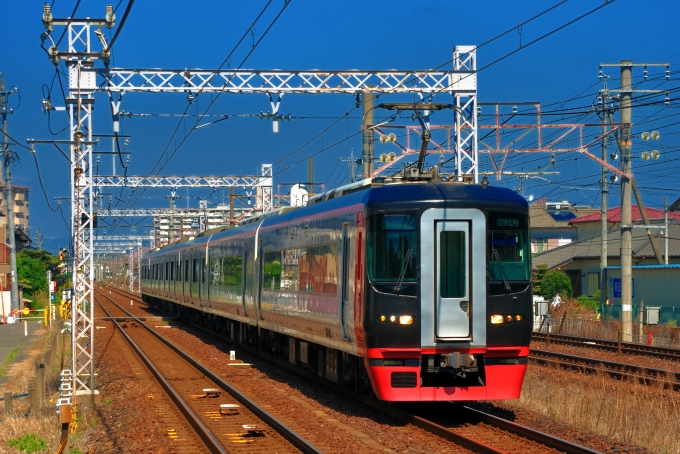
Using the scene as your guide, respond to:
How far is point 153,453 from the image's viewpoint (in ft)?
34.1

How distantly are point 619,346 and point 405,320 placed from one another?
1185 centimetres

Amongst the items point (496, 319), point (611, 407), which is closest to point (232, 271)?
point (496, 319)

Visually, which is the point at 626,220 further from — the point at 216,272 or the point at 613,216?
the point at 613,216

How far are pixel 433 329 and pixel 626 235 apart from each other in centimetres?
1516

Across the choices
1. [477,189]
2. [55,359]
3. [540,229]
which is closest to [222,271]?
[55,359]

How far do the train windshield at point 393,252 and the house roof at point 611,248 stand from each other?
35768 mm

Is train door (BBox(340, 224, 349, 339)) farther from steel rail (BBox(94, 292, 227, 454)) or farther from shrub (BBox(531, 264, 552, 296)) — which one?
shrub (BBox(531, 264, 552, 296))

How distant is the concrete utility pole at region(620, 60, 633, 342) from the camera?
2508 cm

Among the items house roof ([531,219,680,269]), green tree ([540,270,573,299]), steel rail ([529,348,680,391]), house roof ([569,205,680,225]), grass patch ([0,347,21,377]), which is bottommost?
grass patch ([0,347,21,377])

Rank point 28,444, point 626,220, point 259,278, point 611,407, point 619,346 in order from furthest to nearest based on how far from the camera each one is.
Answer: point 626,220
point 619,346
point 259,278
point 611,407
point 28,444

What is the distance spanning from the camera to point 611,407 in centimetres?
1210

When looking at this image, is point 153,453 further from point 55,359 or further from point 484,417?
point 55,359

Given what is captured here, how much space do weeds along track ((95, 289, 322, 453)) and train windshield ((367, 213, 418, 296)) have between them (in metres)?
2.13

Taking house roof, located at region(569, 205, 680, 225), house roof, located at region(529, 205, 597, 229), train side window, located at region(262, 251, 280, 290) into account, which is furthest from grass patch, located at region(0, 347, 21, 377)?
house roof, located at region(529, 205, 597, 229)
